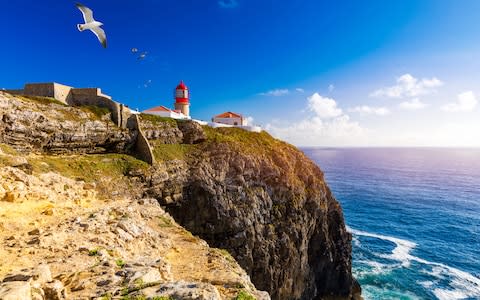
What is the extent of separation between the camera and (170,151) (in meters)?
38.6

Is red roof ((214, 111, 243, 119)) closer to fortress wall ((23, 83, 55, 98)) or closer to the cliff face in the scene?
the cliff face

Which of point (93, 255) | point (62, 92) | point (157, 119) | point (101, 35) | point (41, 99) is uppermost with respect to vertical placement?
point (62, 92)

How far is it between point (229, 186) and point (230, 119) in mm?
21973

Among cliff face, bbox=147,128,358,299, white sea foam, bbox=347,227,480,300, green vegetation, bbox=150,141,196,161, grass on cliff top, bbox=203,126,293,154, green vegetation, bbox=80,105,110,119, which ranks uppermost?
green vegetation, bbox=80,105,110,119

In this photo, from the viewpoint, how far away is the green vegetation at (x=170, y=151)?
37.0m

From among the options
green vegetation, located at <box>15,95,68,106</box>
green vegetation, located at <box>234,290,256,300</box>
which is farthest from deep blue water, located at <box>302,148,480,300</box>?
green vegetation, located at <box>15,95,68,106</box>

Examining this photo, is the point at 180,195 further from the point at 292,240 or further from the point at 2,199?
the point at 2,199

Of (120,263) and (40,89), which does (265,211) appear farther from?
(40,89)

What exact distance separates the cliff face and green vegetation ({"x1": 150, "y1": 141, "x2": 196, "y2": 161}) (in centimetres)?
83

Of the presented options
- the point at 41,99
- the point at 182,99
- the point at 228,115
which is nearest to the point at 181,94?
the point at 182,99

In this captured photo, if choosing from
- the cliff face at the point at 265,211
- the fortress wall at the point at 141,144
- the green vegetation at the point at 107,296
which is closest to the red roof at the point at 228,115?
the cliff face at the point at 265,211

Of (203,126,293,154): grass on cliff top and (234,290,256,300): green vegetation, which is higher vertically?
(203,126,293,154): grass on cliff top

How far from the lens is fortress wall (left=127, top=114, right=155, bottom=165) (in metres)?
35.2

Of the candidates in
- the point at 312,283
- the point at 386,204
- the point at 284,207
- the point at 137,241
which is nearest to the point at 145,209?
the point at 137,241
